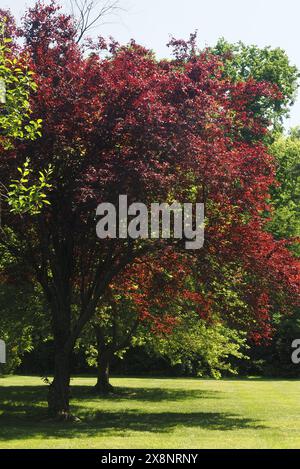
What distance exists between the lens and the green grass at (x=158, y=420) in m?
12.4

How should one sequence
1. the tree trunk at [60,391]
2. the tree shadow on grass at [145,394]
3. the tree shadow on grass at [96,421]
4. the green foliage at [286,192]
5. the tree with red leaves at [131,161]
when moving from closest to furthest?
the tree shadow on grass at [96,421]
the tree with red leaves at [131,161]
the tree trunk at [60,391]
the tree shadow on grass at [145,394]
the green foliage at [286,192]

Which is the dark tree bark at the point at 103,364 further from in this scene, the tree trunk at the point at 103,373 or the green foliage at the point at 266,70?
the green foliage at the point at 266,70

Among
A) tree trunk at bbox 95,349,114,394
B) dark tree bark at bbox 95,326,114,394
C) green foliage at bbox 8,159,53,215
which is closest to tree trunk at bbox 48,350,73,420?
green foliage at bbox 8,159,53,215

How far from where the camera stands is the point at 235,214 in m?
16.3

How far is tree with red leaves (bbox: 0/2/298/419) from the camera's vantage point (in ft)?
47.3

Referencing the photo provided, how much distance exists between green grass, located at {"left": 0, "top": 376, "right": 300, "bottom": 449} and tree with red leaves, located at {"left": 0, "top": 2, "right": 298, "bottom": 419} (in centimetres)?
189

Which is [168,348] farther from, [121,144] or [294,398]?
[121,144]

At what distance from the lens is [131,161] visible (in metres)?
14.1

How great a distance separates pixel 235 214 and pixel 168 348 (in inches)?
475

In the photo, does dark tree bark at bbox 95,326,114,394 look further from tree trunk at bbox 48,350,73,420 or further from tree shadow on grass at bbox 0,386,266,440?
tree trunk at bbox 48,350,73,420

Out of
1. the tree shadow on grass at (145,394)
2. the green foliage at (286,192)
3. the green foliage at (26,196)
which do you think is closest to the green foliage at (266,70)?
the green foliage at (286,192)

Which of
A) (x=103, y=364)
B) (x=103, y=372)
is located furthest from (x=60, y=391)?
(x=103, y=372)

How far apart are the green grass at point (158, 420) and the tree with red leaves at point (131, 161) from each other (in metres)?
1.89

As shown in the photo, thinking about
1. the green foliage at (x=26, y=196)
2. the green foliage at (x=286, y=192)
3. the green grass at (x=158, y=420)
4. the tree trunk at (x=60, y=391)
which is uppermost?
the green foliage at (x=286, y=192)
